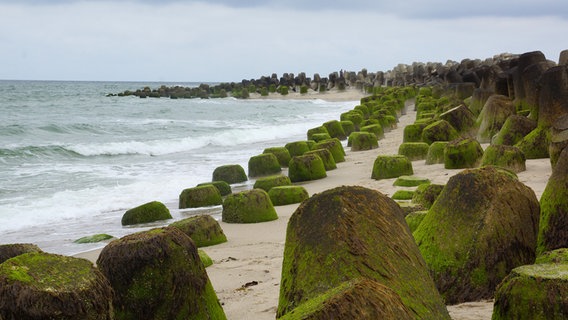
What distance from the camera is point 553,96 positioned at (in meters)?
9.48

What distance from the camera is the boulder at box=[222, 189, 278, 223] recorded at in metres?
8.38

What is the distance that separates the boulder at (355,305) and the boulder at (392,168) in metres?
7.99

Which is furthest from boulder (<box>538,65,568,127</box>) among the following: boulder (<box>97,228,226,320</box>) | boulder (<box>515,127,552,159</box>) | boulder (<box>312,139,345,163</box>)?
boulder (<box>97,228,226,320</box>)

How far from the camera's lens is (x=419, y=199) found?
6617 mm

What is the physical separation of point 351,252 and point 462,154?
7.20 metres

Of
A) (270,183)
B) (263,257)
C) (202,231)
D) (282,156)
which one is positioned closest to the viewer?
(263,257)

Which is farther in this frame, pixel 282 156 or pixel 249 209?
pixel 282 156

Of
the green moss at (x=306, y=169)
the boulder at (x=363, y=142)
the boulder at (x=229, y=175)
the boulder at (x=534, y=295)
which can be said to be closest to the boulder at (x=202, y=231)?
the boulder at (x=534, y=295)

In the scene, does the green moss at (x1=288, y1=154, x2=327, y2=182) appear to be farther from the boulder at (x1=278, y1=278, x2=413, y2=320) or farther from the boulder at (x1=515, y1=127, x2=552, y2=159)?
the boulder at (x1=278, y1=278, x2=413, y2=320)

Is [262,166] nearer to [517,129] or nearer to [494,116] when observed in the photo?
[494,116]

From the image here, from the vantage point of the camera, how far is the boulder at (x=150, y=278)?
3924 millimetres

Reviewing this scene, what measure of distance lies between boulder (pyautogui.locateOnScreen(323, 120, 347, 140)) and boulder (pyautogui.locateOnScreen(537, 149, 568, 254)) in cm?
1491

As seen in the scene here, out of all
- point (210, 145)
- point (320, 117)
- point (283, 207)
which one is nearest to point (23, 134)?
point (210, 145)

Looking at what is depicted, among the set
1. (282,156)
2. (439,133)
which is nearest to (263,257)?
(439,133)
